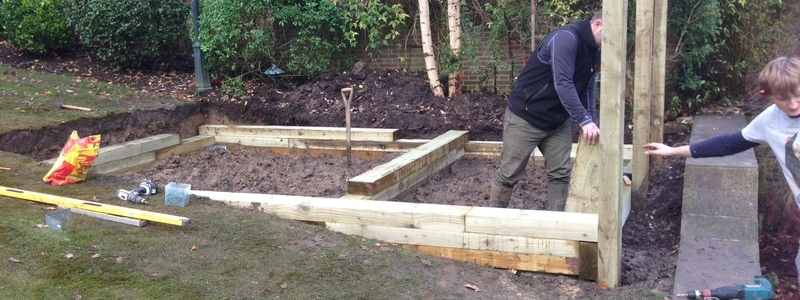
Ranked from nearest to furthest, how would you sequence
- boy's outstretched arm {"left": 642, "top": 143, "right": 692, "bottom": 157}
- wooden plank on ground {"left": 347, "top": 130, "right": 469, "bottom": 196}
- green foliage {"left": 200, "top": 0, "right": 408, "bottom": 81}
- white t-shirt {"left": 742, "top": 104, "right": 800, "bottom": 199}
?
white t-shirt {"left": 742, "top": 104, "right": 800, "bottom": 199} < boy's outstretched arm {"left": 642, "top": 143, "right": 692, "bottom": 157} < wooden plank on ground {"left": 347, "top": 130, "right": 469, "bottom": 196} < green foliage {"left": 200, "top": 0, "right": 408, "bottom": 81}

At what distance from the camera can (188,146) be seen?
8.16 meters

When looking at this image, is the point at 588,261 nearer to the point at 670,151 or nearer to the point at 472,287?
the point at 472,287

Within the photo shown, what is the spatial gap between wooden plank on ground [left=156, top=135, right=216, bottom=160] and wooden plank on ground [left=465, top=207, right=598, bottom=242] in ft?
15.2

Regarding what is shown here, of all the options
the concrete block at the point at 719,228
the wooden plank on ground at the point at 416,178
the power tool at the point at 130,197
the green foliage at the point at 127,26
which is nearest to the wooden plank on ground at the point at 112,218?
the power tool at the point at 130,197

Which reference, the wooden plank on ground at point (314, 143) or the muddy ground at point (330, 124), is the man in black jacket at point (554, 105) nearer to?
the muddy ground at point (330, 124)

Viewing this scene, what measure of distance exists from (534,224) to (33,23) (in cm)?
1024

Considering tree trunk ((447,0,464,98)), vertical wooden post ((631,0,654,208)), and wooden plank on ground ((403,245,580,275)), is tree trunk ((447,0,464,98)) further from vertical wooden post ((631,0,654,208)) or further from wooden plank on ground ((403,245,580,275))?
wooden plank on ground ((403,245,580,275))

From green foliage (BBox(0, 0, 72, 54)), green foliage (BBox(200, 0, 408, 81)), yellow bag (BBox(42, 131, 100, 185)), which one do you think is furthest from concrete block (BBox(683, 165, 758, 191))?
green foliage (BBox(0, 0, 72, 54))

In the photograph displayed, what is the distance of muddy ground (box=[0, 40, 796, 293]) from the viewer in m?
5.43

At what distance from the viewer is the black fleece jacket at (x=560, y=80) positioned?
457 centimetres

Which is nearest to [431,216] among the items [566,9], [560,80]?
[560,80]

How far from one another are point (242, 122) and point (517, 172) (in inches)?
196

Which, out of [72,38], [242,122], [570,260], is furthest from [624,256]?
[72,38]

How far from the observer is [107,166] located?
700 centimetres
